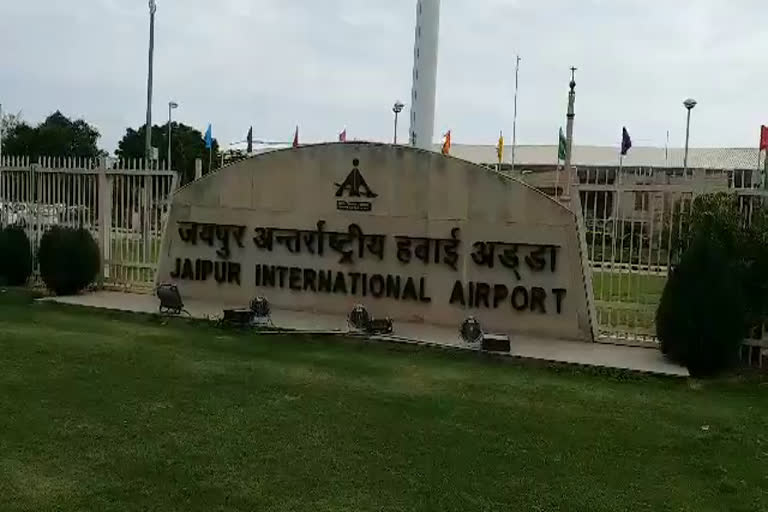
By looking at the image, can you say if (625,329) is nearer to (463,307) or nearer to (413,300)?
(463,307)

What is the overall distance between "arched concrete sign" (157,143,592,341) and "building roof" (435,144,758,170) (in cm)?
3430

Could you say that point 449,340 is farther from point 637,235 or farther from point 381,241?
point 637,235

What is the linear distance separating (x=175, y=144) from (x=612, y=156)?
2743cm

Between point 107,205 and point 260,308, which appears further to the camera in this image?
point 107,205

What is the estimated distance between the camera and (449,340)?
9258mm

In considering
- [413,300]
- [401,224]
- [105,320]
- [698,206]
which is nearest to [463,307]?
[413,300]

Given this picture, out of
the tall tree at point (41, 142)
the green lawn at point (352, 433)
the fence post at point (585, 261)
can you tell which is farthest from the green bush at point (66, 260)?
the tall tree at point (41, 142)

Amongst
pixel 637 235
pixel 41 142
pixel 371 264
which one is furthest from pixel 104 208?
pixel 41 142

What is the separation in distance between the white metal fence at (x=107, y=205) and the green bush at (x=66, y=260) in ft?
1.28

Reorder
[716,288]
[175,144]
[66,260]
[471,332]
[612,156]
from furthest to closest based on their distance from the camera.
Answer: [175,144], [612,156], [66,260], [471,332], [716,288]

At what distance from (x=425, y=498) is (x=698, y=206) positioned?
5.43 m

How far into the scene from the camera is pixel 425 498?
4512mm

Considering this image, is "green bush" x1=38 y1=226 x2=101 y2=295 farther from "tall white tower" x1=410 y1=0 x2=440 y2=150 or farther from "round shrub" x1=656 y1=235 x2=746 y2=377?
"tall white tower" x1=410 y1=0 x2=440 y2=150

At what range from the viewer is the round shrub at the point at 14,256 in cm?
1250
